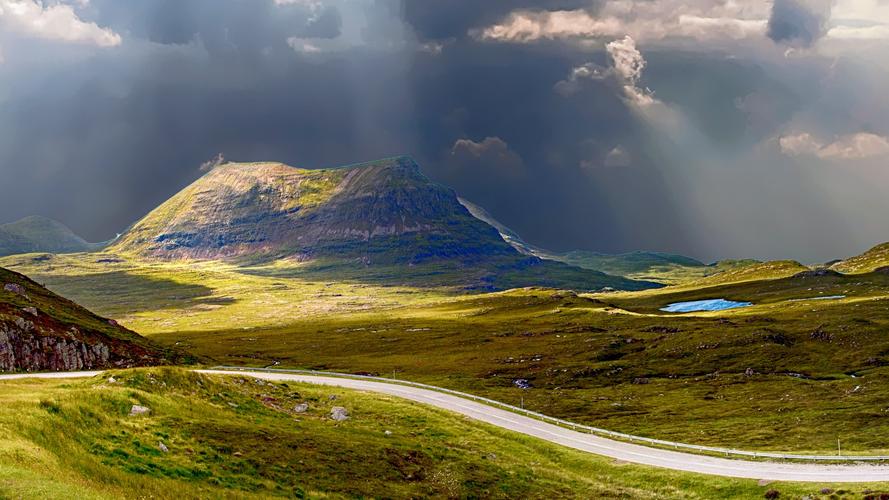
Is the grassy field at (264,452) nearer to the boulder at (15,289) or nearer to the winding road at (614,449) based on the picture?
the winding road at (614,449)

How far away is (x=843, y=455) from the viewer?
65812 millimetres

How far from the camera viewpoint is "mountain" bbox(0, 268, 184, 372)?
3585 inches

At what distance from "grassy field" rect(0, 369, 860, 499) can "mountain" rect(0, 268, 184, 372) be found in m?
35.6

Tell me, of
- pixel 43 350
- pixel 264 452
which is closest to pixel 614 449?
pixel 264 452

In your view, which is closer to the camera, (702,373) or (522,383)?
(522,383)

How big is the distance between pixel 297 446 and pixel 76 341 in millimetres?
66845

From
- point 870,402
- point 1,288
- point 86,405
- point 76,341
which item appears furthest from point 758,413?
point 1,288

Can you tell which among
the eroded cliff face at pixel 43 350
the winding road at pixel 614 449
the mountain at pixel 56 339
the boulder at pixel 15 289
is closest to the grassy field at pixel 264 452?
the winding road at pixel 614 449

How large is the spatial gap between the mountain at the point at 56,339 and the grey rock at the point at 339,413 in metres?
50.2

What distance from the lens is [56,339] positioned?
97.1 meters

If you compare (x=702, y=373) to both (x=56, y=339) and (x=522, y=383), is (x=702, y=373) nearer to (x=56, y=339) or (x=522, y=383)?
(x=522, y=383)

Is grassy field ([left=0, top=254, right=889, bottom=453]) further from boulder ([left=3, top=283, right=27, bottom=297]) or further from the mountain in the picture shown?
boulder ([left=3, top=283, right=27, bottom=297])

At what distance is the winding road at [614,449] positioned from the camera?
58.3 meters

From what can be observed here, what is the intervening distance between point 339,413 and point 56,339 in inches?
2192
